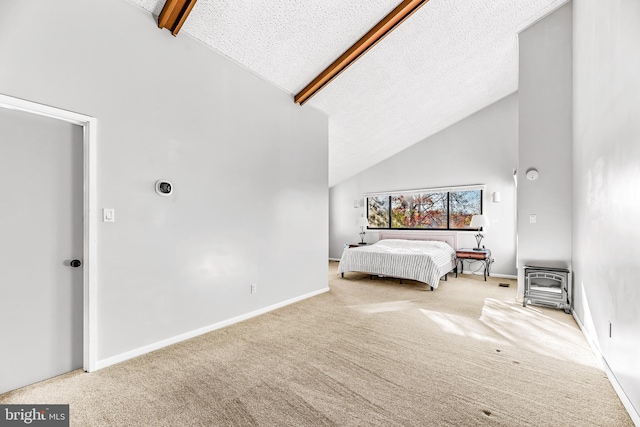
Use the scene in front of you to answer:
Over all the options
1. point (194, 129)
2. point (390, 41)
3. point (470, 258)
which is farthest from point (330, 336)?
point (470, 258)

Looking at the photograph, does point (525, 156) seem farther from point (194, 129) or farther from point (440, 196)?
point (194, 129)

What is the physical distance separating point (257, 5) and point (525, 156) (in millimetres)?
4087

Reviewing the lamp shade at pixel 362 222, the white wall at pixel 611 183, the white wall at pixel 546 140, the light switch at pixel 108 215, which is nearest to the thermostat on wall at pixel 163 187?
the light switch at pixel 108 215

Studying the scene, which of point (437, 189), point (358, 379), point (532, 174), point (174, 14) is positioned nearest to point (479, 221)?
point (437, 189)

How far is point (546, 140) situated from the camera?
4098 mm

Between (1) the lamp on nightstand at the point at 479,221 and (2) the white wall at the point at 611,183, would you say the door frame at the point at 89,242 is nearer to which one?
(2) the white wall at the point at 611,183

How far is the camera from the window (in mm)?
6492

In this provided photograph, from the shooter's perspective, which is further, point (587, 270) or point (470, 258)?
point (470, 258)

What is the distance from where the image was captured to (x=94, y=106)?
234cm

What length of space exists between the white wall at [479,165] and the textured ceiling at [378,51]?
44cm

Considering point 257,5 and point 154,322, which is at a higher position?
point 257,5

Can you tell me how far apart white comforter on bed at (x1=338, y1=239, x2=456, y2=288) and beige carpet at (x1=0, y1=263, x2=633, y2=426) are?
1436 mm

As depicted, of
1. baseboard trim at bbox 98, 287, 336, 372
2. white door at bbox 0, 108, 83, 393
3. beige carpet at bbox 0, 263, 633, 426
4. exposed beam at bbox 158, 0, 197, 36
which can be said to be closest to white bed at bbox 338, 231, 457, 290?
beige carpet at bbox 0, 263, 633, 426

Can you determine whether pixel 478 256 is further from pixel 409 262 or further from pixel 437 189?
pixel 437 189
